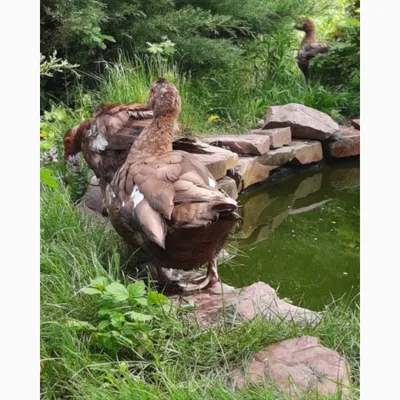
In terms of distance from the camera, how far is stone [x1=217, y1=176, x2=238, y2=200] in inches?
151

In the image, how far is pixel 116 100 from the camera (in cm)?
408

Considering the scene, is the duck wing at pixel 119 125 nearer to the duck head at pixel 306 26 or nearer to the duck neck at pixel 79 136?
the duck neck at pixel 79 136

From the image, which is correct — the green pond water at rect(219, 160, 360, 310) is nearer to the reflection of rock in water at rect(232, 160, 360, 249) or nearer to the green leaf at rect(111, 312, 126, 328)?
the reflection of rock in water at rect(232, 160, 360, 249)

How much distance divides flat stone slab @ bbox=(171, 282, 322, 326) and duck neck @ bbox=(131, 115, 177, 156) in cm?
53

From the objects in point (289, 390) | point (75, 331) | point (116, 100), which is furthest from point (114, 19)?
point (289, 390)

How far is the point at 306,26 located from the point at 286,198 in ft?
6.83

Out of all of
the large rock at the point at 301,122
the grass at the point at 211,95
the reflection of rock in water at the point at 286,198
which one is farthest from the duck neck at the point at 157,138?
the large rock at the point at 301,122

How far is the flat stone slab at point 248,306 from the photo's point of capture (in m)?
2.19

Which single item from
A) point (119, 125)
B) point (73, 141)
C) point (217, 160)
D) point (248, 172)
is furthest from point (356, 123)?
point (119, 125)

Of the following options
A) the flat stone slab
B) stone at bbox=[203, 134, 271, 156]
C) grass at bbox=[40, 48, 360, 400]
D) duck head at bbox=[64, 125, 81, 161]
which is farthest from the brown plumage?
the flat stone slab

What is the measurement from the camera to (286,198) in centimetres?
448

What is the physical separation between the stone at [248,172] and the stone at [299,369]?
2.23m

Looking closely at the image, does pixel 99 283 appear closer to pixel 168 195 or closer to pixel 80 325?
pixel 80 325

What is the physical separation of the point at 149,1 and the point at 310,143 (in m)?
1.57
